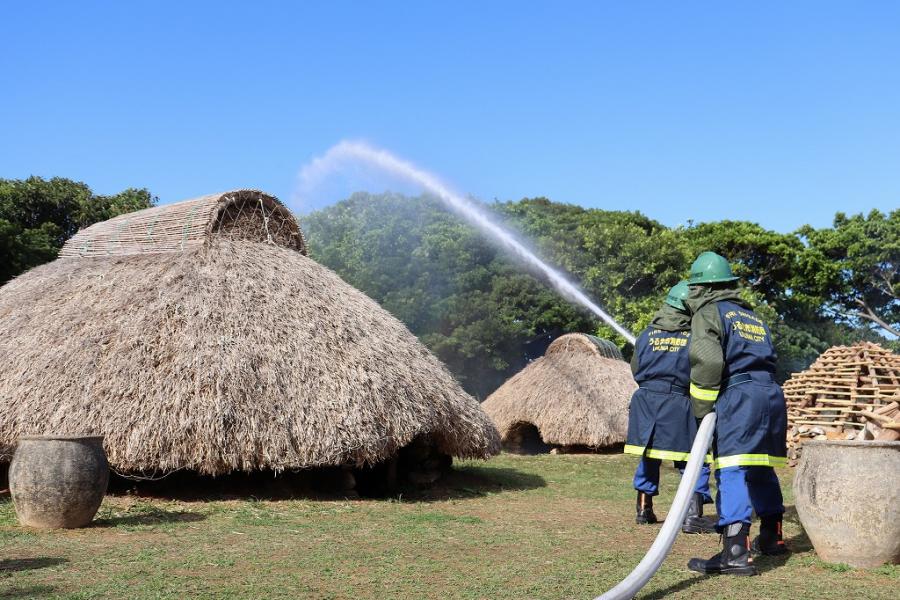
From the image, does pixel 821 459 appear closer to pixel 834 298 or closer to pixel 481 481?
pixel 481 481

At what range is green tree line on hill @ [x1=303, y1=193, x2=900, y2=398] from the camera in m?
31.8

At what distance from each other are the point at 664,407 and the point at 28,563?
217 inches

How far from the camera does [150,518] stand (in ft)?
27.2

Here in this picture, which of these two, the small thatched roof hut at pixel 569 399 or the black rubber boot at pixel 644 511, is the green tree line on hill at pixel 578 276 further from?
the black rubber boot at pixel 644 511

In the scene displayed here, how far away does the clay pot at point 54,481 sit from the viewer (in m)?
7.34

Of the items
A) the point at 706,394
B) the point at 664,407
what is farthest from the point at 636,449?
the point at 706,394

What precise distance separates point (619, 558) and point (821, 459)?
1.68m

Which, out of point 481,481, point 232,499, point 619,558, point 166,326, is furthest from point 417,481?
point 619,558

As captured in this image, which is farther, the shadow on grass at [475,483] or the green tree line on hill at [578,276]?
the green tree line on hill at [578,276]

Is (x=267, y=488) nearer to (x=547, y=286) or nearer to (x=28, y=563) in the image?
(x=28, y=563)

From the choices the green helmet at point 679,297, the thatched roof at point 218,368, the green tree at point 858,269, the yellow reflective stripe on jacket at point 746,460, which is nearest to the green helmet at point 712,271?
the yellow reflective stripe on jacket at point 746,460

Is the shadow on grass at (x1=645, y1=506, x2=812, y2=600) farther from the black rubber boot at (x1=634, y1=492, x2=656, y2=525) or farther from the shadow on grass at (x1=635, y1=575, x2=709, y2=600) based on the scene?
the black rubber boot at (x1=634, y1=492, x2=656, y2=525)

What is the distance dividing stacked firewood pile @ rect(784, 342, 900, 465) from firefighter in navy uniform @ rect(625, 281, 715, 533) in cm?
774

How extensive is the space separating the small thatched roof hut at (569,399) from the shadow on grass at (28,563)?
13.5m
